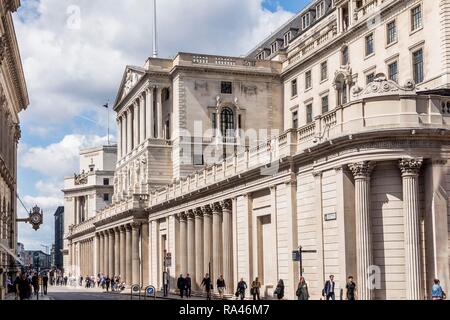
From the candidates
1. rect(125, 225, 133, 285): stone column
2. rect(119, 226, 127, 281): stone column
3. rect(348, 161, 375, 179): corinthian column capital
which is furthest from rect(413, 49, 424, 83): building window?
rect(119, 226, 127, 281): stone column

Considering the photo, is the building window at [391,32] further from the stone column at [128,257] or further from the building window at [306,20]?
the stone column at [128,257]

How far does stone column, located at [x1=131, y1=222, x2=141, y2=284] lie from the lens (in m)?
81.3

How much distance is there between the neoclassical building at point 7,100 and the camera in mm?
51406

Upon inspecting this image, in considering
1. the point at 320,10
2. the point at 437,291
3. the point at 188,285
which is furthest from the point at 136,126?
the point at 437,291

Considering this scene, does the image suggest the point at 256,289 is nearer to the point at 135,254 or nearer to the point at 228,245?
the point at 228,245

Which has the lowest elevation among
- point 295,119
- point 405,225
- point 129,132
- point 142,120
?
point 405,225

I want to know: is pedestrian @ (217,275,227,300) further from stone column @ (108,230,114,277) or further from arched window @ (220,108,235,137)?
stone column @ (108,230,114,277)

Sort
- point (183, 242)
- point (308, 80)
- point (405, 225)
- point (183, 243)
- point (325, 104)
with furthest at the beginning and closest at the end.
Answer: point (308, 80) → point (325, 104) → point (183, 243) → point (183, 242) → point (405, 225)

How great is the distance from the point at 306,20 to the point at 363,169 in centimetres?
5283

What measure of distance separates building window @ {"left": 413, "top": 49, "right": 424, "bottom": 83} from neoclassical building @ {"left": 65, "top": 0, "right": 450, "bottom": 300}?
0.14 metres

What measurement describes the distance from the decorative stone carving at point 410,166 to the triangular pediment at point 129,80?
5602 cm

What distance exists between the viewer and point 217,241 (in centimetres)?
5716

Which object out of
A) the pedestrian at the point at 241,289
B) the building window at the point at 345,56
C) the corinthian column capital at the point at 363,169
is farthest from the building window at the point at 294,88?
the corinthian column capital at the point at 363,169

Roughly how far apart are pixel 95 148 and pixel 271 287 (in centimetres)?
12002
